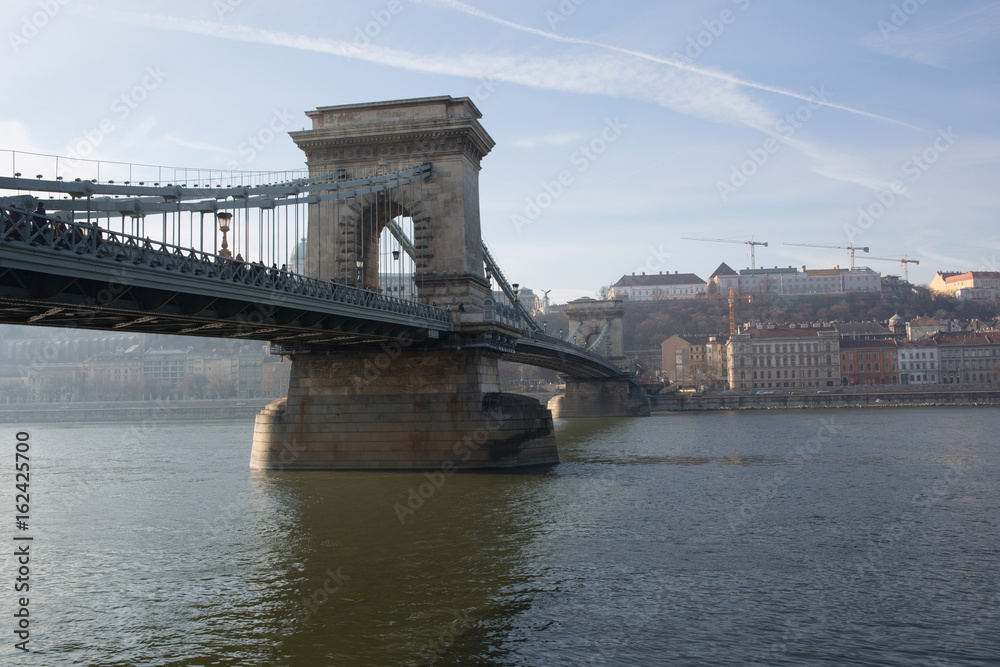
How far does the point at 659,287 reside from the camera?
623 feet

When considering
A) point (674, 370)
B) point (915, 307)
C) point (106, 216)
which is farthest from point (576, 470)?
point (915, 307)

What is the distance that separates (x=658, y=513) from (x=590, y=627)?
10.0 m

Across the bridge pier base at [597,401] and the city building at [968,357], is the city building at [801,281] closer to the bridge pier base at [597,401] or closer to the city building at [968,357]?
the city building at [968,357]

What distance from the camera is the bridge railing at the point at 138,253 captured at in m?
15.1

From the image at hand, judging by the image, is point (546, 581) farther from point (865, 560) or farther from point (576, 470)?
point (576, 470)

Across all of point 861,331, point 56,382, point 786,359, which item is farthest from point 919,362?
point 56,382

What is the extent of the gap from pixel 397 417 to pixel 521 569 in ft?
51.9

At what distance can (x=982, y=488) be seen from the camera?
26188mm

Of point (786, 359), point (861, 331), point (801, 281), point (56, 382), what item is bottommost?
point (56, 382)

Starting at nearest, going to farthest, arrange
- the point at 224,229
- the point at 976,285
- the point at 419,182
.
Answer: the point at 224,229 < the point at 419,182 < the point at 976,285

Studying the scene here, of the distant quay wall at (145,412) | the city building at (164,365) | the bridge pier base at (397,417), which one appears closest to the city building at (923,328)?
the distant quay wall at (145,412)

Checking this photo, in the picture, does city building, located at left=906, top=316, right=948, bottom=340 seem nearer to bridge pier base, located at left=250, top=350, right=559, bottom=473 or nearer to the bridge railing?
bridge pier base, located at left=250, top=350, right=559, bottom=473

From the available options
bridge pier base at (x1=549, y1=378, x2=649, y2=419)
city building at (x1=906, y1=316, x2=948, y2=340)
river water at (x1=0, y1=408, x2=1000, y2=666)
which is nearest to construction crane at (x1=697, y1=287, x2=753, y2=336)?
city building at (x1=906, y1=316, x2=948, y2=340)

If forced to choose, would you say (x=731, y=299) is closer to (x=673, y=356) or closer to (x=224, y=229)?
(x=673, y=356)
